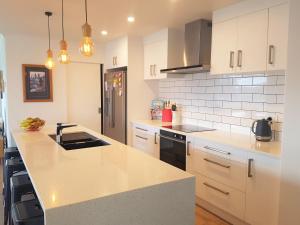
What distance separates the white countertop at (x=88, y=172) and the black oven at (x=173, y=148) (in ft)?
3.29

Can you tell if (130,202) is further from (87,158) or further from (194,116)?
(194,116)

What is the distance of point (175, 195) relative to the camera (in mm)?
1496

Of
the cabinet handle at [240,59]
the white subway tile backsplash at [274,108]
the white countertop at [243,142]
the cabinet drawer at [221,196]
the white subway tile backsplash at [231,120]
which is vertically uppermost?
A: the cabinet handle at [240,59]

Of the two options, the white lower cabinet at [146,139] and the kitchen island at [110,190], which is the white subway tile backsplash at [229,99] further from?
the kitchen island at [110,190]

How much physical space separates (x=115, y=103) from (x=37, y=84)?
1398mm

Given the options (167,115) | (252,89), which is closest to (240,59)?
(252,89)

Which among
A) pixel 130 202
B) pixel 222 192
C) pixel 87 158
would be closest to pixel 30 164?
pixel 87 158

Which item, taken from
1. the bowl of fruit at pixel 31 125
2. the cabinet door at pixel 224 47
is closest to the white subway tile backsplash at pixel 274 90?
the cabinet door at pixel 224 47

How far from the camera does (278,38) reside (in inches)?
88.6

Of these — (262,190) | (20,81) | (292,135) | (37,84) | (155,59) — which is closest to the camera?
(292,135)

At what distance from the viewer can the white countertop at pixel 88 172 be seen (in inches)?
50.4

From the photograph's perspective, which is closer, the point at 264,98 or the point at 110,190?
the point at 110,190

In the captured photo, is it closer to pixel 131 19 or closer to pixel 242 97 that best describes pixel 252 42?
pixel 242 97

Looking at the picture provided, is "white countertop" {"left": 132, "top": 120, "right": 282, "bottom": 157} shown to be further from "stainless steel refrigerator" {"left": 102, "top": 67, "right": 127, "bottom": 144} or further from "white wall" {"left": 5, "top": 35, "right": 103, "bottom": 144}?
"white wall" {"left": 5, "top": 35, "right": 103, "bottom": 144}
